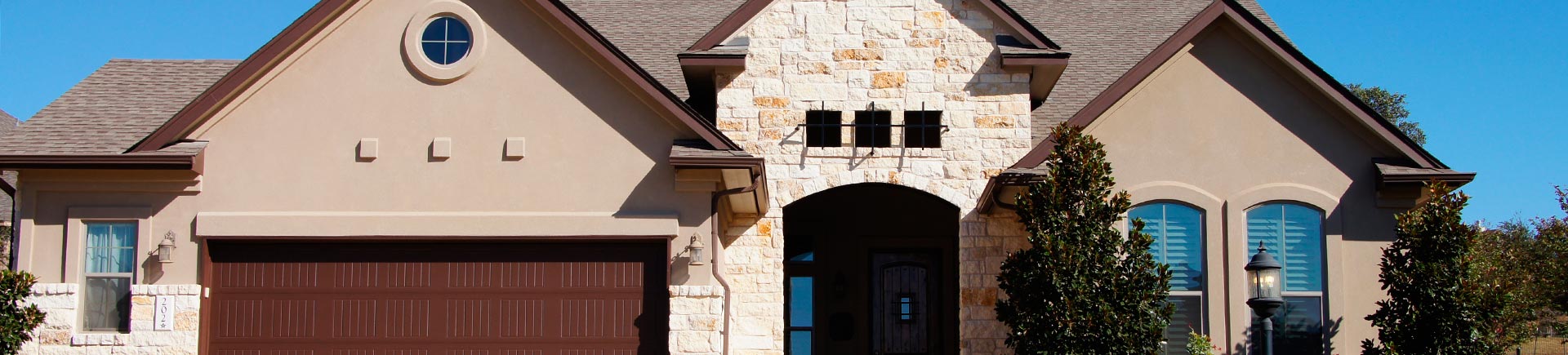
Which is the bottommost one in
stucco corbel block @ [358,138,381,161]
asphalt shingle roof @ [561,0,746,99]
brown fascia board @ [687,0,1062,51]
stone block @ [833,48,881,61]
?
stucco corbel block @ [358,138,381,161]

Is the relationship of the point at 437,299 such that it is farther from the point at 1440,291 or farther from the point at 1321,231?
the point at 1440,291

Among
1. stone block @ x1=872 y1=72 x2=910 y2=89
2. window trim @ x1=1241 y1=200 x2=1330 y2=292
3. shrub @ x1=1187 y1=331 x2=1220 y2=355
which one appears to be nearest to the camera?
shrub @ x1=1187 y1=331 x2=1220 y2=355

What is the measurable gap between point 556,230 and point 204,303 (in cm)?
355

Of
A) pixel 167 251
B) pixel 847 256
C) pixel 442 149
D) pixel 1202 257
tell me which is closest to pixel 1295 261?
pixel 1202 257

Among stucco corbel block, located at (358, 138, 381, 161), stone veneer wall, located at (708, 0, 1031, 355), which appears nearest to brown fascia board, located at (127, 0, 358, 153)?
stucco corbel block, located at (358, 138, 381, 161)

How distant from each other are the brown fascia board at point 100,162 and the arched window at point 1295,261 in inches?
429

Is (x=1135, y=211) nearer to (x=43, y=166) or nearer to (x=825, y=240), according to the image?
(x=825, y=240)

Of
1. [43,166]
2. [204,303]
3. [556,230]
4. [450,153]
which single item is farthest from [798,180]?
[43,166]

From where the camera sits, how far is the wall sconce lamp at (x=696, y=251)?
12812mm

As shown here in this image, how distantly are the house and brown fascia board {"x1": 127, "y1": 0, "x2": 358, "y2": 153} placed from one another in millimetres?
34

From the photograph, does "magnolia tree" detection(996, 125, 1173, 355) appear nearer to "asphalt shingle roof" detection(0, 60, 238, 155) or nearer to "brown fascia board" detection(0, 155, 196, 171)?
"brown fascia board" detection(0, 155, 196, 171)

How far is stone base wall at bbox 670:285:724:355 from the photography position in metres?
12.8

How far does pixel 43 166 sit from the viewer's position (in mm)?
12539

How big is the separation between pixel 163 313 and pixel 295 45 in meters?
2.91
